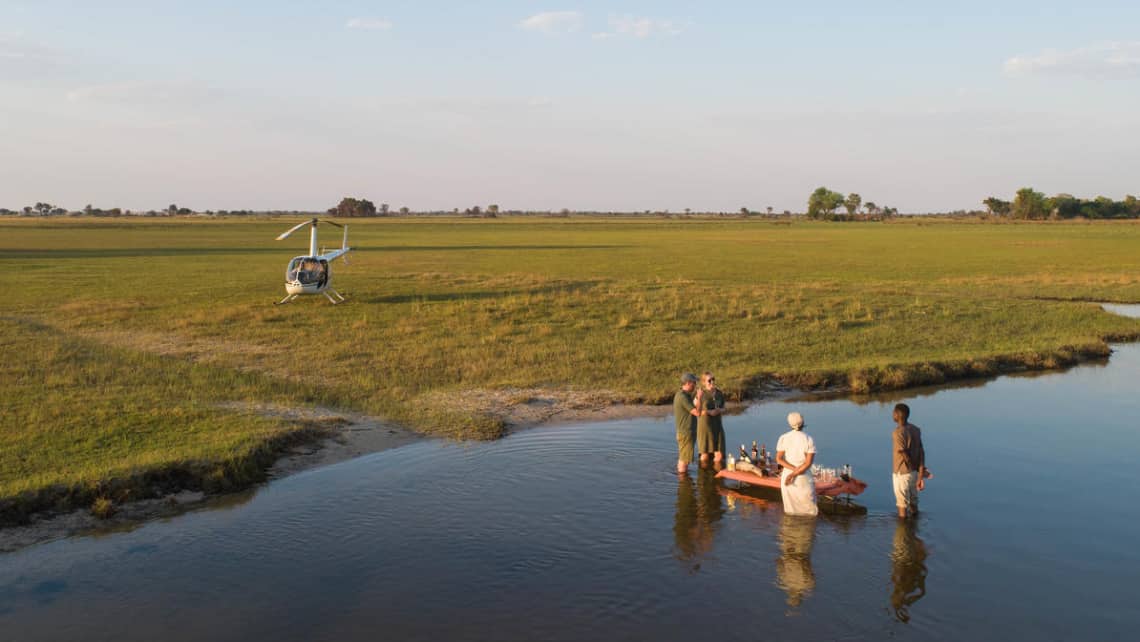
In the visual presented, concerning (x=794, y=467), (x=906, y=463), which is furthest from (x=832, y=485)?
(x=906, y=463)

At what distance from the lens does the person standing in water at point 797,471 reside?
498 inches

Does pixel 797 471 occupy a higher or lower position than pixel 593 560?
higher

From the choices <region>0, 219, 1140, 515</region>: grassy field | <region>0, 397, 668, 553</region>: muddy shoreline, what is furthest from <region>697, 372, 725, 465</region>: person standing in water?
<region>0, 219, 1140, 515</region>: grassy field

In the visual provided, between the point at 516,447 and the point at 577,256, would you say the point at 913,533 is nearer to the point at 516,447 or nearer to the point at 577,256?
the point at 516,447

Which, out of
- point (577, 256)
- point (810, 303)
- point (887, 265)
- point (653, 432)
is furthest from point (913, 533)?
point (577, 256)

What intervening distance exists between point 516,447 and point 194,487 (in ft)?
19.5

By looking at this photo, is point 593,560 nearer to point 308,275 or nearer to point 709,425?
point 709,425

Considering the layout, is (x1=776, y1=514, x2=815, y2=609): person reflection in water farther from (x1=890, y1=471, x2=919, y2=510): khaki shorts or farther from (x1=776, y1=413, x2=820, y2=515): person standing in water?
(x1=890, y1=471, x2=919, y2=510): khaki shorts

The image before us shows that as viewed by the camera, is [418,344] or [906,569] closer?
[906,569]

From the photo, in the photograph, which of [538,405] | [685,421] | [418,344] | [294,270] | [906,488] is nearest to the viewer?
[906,488]

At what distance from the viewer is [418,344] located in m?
28.1

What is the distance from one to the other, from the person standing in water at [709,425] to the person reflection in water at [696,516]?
35cm

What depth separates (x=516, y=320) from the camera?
33.8 meters

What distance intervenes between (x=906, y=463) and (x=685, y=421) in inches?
153
